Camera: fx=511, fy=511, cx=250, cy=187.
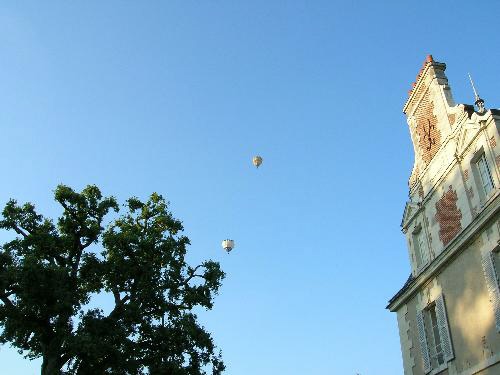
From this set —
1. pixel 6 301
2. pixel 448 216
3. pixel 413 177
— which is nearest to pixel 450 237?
pixel 448 216

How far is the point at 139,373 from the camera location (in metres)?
20.5

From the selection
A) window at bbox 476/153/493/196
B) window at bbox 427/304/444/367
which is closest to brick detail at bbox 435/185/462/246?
window at bbox 476/153/493/196

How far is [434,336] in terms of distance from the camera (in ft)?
56.8

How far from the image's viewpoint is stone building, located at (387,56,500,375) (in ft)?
47.4

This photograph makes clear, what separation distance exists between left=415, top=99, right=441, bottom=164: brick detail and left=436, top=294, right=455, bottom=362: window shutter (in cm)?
539

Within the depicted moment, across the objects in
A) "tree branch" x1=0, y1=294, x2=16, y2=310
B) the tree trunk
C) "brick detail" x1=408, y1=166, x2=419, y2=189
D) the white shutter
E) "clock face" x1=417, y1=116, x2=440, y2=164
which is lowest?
the tree trunk

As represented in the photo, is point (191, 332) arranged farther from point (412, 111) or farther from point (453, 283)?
point (412, 111)

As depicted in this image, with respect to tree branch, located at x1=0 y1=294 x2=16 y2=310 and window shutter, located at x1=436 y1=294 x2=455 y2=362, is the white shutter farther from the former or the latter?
tree branch, located at x1=0 y1=294 x2=16 y2=310

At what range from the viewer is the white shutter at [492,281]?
13.8 m

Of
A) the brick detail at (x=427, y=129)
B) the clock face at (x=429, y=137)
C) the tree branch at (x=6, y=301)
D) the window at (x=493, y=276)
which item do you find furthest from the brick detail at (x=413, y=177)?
the tree branch at (x=6, y=301)

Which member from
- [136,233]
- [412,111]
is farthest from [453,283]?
[136,233]

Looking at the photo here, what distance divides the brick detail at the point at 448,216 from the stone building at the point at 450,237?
32 millimetres

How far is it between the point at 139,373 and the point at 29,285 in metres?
5.55

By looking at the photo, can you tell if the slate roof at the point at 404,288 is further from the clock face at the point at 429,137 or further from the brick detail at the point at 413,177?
the clock face at the point at 429,137
